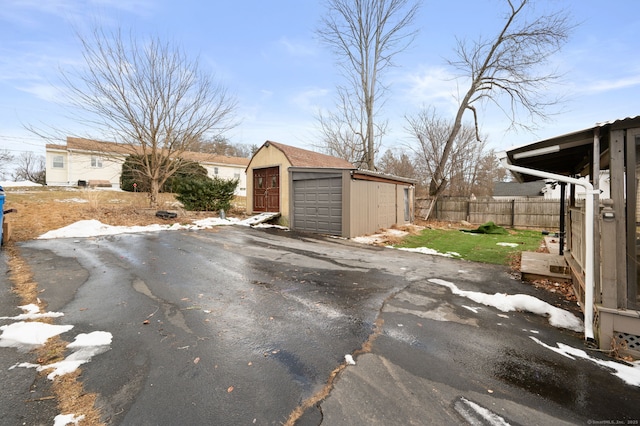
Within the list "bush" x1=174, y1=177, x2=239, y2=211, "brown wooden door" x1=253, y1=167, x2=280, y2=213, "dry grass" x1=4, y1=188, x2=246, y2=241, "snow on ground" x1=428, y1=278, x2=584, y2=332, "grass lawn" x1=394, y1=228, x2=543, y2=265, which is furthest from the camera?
"bush" x1=174, y1=177, x2=239, y2=211

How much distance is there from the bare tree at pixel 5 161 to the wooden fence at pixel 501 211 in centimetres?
4939

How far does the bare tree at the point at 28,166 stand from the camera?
38.3 m

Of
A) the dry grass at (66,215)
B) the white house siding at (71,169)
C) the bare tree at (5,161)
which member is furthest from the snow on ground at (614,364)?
the bare tree at (5,161)

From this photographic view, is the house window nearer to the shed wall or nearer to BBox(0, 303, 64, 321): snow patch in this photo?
the shed wall

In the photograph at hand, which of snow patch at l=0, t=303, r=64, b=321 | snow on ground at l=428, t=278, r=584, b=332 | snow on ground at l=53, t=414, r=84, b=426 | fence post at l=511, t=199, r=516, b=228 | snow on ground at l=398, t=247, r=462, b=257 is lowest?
snow on ground at l=428, t=278, r=584, b=332

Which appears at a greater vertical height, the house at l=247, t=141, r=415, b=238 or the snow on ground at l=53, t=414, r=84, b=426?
the house at l=247, t=141, r=415, b=238

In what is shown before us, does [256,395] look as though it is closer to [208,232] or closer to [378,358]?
[378,358]

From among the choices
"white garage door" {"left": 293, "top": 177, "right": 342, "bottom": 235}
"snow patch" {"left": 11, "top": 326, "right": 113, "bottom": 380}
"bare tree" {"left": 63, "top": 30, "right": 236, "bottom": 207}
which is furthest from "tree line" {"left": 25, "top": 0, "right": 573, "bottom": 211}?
"snow patch" {"left": 11, "top": 326, "right": 113, "bottom": 380}

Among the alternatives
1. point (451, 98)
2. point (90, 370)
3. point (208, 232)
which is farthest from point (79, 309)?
point (451, 98)

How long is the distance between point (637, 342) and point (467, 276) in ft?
9.34

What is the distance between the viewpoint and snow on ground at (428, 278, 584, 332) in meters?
3.56

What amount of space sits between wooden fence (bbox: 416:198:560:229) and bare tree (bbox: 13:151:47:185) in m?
49.8

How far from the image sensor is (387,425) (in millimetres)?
1823

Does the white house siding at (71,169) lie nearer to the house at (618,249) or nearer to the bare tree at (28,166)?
the bare tree at (28,166)
